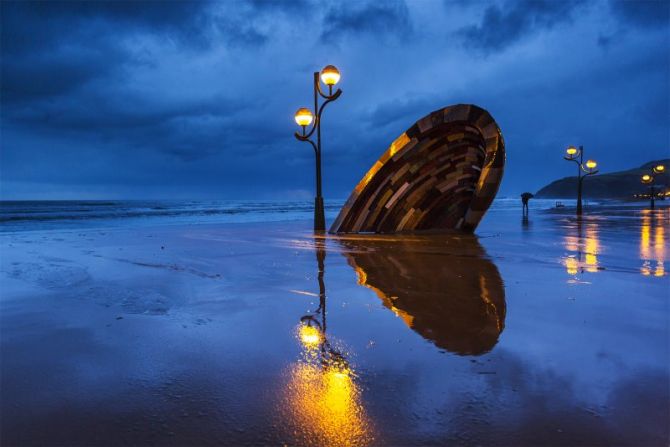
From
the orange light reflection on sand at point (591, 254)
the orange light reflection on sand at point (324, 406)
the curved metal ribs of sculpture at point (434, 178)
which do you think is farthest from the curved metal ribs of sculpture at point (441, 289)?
the curved metal ribs of sculpture at point (434, 178)

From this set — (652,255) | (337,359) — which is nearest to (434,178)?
(652,255)

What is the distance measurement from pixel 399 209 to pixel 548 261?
5559 mm

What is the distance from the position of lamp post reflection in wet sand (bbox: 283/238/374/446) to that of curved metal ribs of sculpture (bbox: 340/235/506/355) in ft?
2.37

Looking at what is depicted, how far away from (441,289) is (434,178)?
6.95 meters

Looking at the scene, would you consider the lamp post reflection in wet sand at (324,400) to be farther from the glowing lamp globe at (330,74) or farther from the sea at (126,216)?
the sea at (126,216)

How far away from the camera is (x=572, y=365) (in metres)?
2.21

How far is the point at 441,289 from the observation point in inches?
165

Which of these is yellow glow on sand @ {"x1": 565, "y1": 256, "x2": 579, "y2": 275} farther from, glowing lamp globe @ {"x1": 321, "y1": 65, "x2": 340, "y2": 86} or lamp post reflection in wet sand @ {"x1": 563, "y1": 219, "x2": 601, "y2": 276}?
glowing lamp globe @ {"x1": 321, "y1": 65, "x2": 340, "y2": 86}

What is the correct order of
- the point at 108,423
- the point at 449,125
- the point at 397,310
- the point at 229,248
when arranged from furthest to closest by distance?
the point at 449,125
the point at 229,248
the point at 397,310
the point at 108,423

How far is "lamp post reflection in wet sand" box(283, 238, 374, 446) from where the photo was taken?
1.59 m

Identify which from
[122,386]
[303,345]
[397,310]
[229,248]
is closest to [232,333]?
[303,345]

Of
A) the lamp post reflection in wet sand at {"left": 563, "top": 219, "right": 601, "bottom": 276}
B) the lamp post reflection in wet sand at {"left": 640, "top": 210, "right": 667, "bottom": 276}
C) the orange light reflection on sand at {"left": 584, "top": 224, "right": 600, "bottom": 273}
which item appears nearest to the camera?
the lamp post reflection in wet sand at {"left": 640, "top": 210, "right": 667, "bottom": 276}

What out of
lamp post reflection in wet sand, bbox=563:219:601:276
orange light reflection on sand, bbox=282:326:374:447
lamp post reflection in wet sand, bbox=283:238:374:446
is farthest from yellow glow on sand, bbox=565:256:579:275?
orange light reflection on sand, bbox=282:326:374:447

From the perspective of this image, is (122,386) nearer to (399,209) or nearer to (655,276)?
(655,276)
